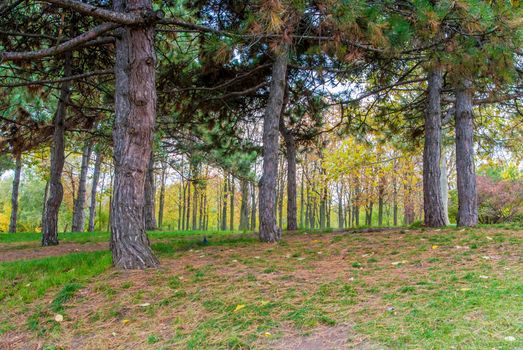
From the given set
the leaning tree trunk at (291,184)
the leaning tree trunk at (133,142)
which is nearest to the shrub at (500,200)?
the leaning tree trunk at (291,184)

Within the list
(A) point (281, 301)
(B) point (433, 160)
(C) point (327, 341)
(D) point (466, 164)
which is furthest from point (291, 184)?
(C) point (327, 341)

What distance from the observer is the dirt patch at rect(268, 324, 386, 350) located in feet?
6.73

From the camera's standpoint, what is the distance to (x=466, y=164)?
23.0 ft

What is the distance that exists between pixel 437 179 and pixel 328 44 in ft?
12.6

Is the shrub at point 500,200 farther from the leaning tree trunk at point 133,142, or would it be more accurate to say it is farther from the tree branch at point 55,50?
the tree branch at point 55,50

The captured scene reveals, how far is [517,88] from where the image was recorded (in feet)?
23.6

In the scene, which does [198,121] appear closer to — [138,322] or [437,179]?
[437,179]

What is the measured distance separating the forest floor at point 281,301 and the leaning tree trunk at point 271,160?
54.2 inches

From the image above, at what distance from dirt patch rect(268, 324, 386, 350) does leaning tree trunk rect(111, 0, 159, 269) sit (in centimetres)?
243

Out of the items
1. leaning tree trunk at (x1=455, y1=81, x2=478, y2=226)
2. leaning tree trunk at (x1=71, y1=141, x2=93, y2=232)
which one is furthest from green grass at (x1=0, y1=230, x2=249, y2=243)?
leaning tree trunk at (x1=455, y1=81, x2=478, y2=226)

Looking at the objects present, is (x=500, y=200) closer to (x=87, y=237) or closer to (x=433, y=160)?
(x=433, y=160)

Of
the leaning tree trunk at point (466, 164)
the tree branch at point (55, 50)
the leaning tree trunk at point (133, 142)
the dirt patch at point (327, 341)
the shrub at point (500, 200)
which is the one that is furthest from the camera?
the shrub at point (500, 200)

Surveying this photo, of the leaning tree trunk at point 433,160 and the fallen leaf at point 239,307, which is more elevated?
the leaning tree trunk at point 433,160

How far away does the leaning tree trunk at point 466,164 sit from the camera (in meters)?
6.96
